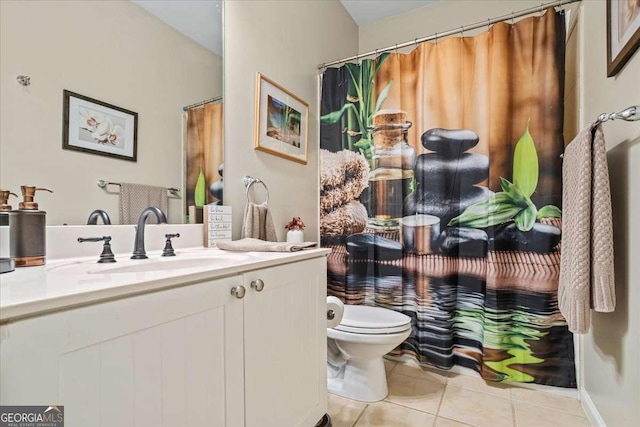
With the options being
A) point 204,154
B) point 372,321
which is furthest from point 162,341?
point 372,321

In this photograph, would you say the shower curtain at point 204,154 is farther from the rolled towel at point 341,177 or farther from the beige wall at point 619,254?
the beige wall at point 619,254

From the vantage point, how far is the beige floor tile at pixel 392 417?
1.35 m

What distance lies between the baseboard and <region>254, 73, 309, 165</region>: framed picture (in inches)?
74.4

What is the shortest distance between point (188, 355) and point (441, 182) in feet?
5.09

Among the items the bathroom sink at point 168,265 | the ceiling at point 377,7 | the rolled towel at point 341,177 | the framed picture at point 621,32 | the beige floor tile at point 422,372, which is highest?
the ceiling at point 377,7

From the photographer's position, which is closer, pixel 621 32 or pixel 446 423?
pixel 621 32

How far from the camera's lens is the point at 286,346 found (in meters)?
1.00

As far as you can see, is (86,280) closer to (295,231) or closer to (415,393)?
(295,231)

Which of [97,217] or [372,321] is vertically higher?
[97,217]

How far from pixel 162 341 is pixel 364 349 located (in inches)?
42.3

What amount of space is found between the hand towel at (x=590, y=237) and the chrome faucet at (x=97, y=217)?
1.67 m

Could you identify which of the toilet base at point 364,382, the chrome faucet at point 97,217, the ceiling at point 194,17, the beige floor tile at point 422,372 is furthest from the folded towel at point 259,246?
the beige floor tile at point 422,372

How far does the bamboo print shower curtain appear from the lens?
1.54 metres

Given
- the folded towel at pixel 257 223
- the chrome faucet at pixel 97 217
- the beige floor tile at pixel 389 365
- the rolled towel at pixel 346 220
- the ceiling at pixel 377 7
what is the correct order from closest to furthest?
the chrome faucet at pixel 97 217
the folded towel at pixel 257 223
the beige floor tile at pixel 389 365
the rolled towel at pixel 346 220
the ceiling at pixel 377 7
